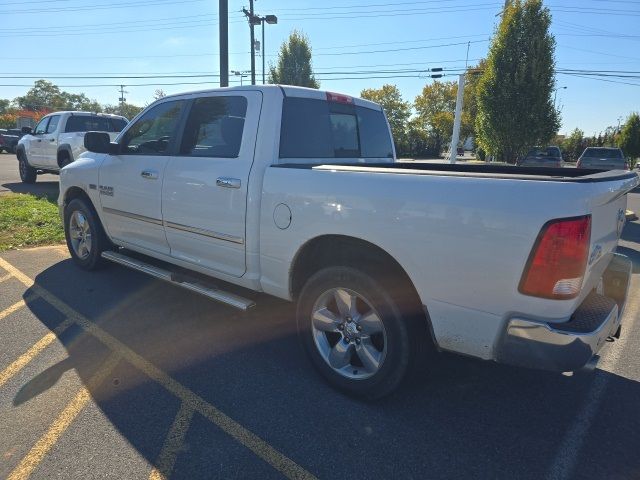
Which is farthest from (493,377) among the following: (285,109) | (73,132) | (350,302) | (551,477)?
(73,132)

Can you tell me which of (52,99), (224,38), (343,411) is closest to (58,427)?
(343,411)

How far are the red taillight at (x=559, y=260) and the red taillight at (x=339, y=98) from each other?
7.72 ft

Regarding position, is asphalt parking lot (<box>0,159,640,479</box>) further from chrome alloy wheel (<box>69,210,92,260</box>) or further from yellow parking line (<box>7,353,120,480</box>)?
chrome alloy wheel (<box>69,210,92,260</box>)

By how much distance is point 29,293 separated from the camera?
15.1 feet

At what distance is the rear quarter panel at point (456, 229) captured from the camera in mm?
1992

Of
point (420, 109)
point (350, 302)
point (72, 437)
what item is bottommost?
point (72, 437)

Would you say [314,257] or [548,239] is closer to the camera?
[548,239]

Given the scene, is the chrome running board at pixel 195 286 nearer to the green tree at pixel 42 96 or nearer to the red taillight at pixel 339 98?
the red taillight at pixel 339 98

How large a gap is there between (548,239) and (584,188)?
0.28 meters

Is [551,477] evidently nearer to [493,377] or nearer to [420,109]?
[493,377]

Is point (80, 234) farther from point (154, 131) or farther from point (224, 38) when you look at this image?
point (224, 38)

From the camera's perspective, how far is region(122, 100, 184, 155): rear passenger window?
3975 mm

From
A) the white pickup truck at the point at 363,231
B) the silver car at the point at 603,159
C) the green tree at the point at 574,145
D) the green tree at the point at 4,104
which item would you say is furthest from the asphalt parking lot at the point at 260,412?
the green tree at the point at 4,104

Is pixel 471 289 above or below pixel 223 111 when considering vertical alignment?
below
